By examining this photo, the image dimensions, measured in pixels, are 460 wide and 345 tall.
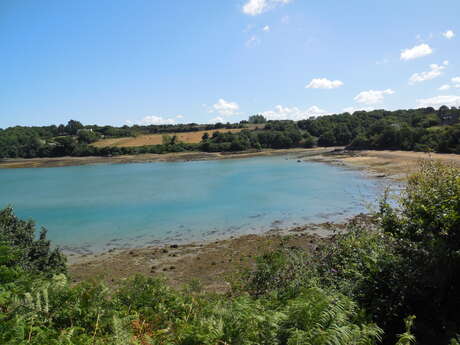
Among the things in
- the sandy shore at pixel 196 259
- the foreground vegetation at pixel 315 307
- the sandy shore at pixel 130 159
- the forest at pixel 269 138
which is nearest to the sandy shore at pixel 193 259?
the sandy shore at pixel 196 259

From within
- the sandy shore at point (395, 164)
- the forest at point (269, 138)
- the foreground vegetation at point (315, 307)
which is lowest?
the sandy shore at point (395, 164)

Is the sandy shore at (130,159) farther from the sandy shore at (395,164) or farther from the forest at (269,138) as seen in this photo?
the sandy shore at (395,164)

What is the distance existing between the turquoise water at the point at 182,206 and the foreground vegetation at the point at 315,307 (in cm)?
1653

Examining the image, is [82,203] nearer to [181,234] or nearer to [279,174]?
[181,234]

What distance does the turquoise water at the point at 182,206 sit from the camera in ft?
78.0

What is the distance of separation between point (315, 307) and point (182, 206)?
29741mm

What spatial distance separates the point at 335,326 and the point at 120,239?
2160 cm

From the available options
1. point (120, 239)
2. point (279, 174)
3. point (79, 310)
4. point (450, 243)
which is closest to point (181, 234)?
point (120, 239)

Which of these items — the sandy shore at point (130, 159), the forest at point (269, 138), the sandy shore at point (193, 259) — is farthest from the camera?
the forest at point (269, 138)

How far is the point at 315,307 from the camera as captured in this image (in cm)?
405

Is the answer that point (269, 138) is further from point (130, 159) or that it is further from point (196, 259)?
point (196, 259)

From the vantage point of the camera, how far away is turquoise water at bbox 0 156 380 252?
78.0 feet

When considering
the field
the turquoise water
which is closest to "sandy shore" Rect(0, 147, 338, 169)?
the field

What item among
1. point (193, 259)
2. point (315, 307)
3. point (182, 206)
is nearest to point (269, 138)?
point (182, 206)
